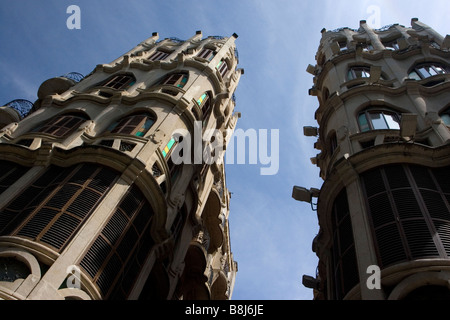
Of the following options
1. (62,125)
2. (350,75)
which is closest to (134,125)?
(62,125)

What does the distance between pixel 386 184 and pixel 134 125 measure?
12.3 m

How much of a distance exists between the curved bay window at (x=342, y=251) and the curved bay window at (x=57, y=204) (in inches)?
347

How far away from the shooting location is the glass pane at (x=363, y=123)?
65.9 ft

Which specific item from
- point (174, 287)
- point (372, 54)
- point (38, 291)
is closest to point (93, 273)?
point (38, 291)

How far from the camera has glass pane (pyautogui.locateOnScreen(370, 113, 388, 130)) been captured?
1992 cm

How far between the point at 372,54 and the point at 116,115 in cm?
1727

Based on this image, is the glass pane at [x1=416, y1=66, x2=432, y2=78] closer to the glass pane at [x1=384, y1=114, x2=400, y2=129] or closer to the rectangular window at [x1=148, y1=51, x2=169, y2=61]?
the glass pane at [x1=384, y1=114, x2=400, y2=129]

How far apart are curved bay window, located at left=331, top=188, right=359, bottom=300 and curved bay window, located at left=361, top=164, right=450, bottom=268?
40.1 inches

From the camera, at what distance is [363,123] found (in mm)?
20672

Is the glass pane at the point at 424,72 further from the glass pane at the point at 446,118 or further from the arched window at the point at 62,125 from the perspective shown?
the arched window at the point at 62,125

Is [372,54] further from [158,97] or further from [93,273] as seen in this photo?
[93,273]

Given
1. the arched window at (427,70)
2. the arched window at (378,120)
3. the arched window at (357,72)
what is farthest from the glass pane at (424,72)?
the arched window at (378,120)

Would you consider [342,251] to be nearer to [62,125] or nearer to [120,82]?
[62,125]
